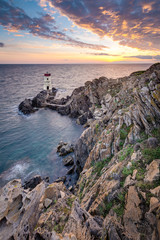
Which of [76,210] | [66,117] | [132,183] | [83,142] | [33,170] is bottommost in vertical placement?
[33,170]

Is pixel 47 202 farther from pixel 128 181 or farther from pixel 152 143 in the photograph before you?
pixel 152 143

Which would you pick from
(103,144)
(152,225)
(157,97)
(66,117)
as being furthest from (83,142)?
(66,117)

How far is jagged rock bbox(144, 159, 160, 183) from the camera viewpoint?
23.8 ft

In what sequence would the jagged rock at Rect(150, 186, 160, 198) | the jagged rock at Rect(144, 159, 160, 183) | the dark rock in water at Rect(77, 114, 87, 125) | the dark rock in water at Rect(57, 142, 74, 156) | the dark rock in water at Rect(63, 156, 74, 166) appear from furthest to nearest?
the dark rock in water at Rect(77, 114, 87, 125) → the dark rock in water at Rect(57, 142, 74, 156) → the dark rock in water at Rect(63, 156, 74, 166) → the jagged rock at Rect(144, 159, 160, 183) → the jagged rock at Rect(150, 186, 160, 198)

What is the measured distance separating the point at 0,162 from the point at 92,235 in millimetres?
28781

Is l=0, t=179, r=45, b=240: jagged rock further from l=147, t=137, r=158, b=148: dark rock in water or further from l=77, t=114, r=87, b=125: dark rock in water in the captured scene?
l=77, t=114, r=87, b=125: dark rock in water

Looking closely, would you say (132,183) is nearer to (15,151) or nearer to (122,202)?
(122,202)

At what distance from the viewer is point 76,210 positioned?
Result: 9047 mm

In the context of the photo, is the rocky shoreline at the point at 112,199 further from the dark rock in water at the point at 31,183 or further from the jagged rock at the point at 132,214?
A: the dark rock in water at the point at 31,183

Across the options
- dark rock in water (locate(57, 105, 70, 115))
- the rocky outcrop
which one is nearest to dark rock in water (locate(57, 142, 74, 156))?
dark rock in water (locate(57, 105, 70, 115))

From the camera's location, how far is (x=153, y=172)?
298 inches

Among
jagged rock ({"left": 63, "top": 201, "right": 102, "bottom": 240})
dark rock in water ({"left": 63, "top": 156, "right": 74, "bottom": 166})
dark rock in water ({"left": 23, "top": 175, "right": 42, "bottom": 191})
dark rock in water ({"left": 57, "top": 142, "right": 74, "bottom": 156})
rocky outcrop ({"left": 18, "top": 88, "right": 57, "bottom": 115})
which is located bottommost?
dark rock in water ({"left": 23, "top": 175, "right": 42, "bottom": 191})

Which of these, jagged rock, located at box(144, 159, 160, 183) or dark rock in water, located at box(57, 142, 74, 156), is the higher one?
jagged rock, located at box(144, 159, 160, 183)

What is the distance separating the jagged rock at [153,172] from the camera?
285 inches
